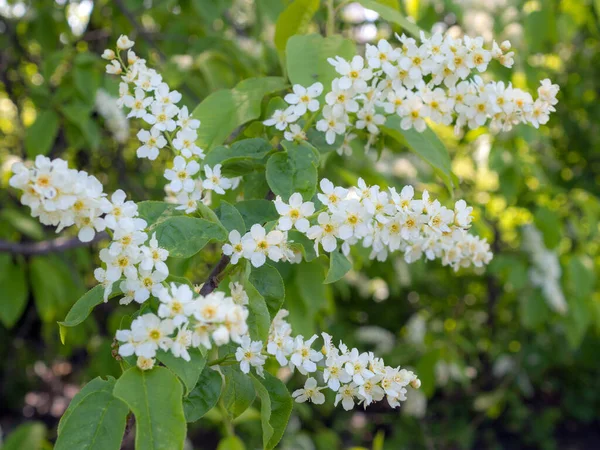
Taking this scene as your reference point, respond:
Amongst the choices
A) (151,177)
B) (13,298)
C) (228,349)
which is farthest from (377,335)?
(228,349)

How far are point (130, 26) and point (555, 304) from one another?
227 cm

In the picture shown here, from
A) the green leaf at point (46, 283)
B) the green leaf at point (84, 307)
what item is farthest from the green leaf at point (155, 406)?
the green leaf at point (46, 283)

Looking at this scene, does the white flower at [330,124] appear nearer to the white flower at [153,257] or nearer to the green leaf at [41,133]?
the white flower at [153,257]

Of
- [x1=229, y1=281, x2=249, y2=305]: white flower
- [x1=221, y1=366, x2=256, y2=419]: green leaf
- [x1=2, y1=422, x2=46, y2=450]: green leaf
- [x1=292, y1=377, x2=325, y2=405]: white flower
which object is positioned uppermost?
[x1=229, y1=281, x2=249, y2=305]: white flower

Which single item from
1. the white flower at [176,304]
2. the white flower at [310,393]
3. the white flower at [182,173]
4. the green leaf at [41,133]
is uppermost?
the white flower at [176,304]

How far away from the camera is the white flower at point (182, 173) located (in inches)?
37.7

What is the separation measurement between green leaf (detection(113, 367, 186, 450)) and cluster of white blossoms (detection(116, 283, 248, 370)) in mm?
18

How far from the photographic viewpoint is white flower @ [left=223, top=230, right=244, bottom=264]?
2.75 feet

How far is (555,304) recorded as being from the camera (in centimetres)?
318

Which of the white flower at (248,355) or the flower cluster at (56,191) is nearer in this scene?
the flower cluster at (56,191)

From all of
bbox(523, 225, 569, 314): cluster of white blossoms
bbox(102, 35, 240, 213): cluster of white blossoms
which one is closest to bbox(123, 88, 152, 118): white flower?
bbox(102, 35, 240, 213): cluster of white blossoms

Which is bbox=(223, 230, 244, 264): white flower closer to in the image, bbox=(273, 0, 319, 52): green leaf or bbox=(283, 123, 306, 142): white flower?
bbox=(283, 123, 306, 142): white flower

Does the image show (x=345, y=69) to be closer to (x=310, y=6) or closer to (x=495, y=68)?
(x=310, y=6)

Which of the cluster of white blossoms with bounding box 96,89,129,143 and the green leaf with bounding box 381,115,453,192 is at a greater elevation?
the green leaf with bounding box 381,115,453,192
